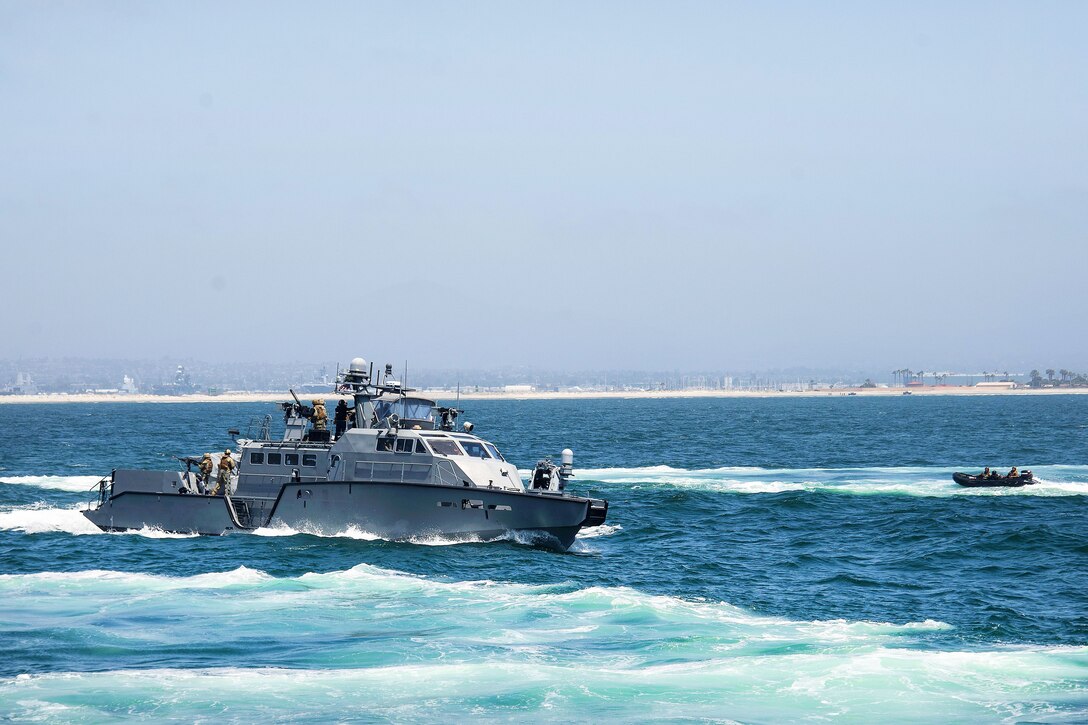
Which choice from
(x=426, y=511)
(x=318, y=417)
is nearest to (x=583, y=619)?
(x=426, y=511)

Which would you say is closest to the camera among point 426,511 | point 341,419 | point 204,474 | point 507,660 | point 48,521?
point 507,660

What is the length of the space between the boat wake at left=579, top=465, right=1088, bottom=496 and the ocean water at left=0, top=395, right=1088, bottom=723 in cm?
563

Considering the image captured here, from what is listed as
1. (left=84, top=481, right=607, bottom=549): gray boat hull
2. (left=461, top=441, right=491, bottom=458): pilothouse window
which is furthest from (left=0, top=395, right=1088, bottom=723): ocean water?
(left=461, top=441, right=491, bottom=458): pilothouse window

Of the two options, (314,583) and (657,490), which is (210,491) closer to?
(314,583)

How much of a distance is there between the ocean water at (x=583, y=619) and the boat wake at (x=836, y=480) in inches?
222

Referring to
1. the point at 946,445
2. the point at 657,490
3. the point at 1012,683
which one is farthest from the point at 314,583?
the point at 946,445

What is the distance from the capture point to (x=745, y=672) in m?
23.0

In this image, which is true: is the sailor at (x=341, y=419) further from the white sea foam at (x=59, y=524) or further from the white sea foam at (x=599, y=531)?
the white sea foam at (x=599, y=531)

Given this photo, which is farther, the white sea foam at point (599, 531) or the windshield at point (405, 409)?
the white sea foam at point (599, 531)

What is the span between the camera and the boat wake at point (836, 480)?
190 ft

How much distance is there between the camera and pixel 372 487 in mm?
37781

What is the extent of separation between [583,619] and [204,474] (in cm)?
1901

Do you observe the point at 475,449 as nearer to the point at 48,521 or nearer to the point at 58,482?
the point at 48,521

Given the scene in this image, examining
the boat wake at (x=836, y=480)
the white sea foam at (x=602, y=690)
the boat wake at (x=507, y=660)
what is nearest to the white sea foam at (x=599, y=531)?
the boat wake at (x=507, y=660)
